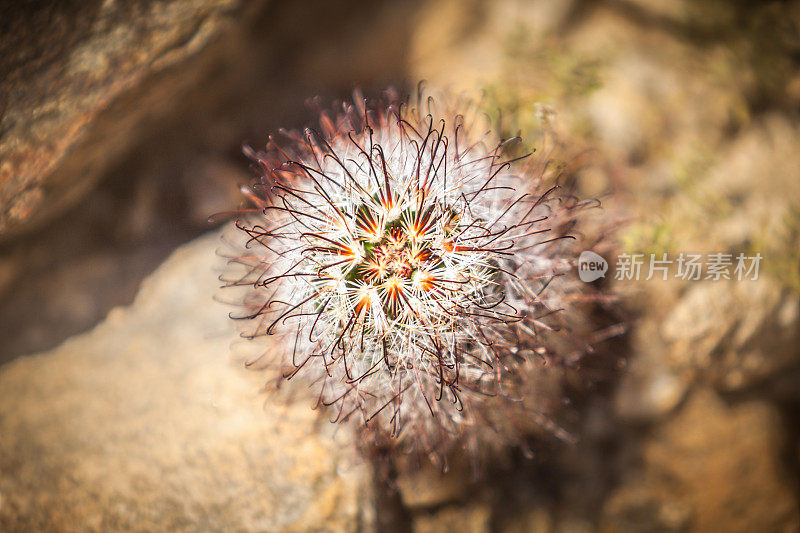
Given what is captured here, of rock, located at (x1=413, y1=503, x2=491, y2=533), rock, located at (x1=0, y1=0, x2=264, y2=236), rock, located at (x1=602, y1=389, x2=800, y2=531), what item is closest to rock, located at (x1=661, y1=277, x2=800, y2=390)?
rock, located at (x1=602, y1=389, x2=800, y2=531)

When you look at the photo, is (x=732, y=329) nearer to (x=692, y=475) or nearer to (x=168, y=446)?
(x=692, y=475)

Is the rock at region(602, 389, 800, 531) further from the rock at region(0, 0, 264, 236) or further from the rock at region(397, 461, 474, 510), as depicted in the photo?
the rock at region(0, 0, 264, 236)

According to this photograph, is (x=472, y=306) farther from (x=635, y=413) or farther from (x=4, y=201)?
(x=4, y=201)

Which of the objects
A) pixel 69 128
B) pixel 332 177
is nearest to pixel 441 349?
pixel 332 177

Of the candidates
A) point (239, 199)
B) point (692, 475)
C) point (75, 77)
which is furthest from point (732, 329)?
point (75, 77)

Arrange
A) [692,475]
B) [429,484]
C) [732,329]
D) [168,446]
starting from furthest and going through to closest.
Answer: [692,475]
[732,329]
[429,484]
[168,446]

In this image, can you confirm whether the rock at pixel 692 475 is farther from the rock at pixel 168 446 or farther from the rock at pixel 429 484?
the rock at pixel 168 446

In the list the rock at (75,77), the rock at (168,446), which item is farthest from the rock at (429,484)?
the rock at (75,77)
